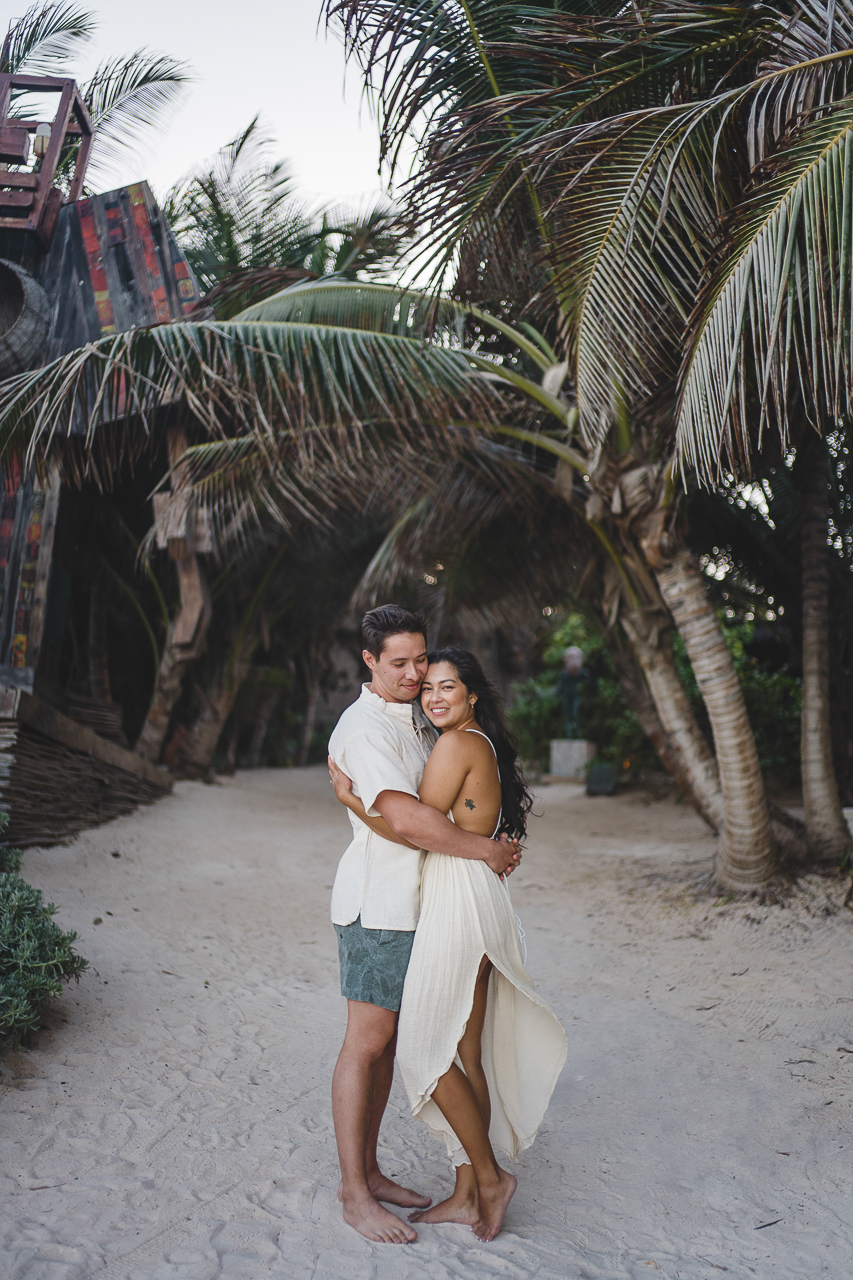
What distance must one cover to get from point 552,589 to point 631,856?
9.00ft

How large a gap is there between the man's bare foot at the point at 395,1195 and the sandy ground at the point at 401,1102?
0.51 feet

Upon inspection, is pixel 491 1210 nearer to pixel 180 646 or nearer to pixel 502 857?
pixel 502 857

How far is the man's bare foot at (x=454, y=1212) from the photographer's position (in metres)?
2.54

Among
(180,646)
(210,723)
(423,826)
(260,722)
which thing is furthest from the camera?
(260,722)

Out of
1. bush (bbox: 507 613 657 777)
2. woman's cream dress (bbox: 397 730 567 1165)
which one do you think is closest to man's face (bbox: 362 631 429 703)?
woman's cream dress (bbox: 397 730 567 1165)

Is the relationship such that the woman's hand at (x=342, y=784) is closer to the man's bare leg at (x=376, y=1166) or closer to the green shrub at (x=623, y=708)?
the man's bare leg at (x=376, y=1166)

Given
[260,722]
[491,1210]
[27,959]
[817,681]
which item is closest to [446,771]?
[491,1210]

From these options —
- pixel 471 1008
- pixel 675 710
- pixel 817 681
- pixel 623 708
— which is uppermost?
pixel 817 681

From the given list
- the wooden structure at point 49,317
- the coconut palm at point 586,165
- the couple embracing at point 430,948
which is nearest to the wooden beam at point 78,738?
the wooden structure at point 49,317

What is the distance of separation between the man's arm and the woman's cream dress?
62mm

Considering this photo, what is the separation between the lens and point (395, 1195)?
2668 millimetres

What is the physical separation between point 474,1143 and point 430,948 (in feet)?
1.90

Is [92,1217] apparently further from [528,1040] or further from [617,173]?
[617,173]

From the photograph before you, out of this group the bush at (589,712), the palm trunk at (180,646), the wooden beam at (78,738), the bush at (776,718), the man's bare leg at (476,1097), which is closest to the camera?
the man's bare leg at (476,1097)
